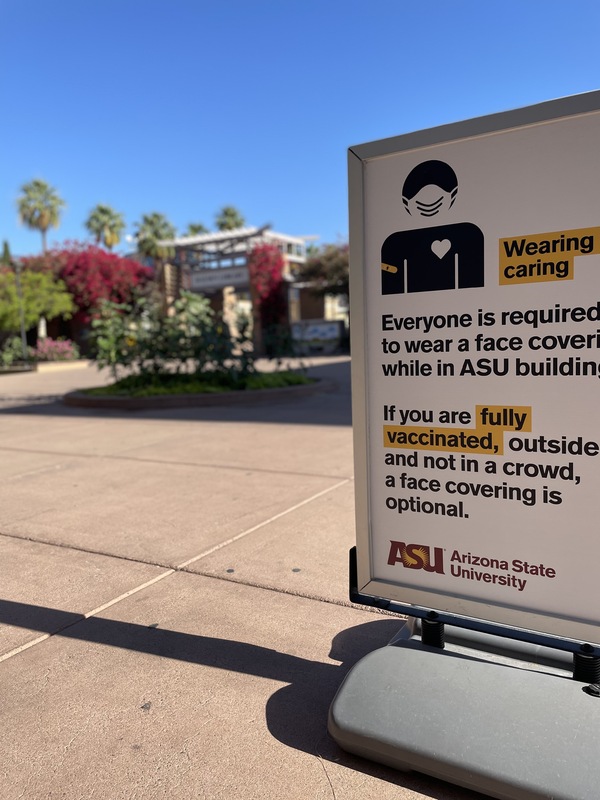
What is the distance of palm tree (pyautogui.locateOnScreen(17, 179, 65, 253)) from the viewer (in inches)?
2314

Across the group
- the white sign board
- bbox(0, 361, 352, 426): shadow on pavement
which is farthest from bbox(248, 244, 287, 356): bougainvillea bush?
the white sign board

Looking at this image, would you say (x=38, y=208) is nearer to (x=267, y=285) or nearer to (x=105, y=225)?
(x=105, y=225)

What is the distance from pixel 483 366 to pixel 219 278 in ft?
96.6

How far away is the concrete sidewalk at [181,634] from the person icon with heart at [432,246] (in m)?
1.65

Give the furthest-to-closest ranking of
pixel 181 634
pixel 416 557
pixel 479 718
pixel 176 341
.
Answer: pixel 176 341, pixel 181 634, pixel 416 557, pixel 479 718

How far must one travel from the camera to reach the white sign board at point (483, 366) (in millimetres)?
2086

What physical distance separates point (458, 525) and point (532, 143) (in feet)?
4.31

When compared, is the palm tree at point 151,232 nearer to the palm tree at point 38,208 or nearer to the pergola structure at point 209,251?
the palm tree at point 38,208

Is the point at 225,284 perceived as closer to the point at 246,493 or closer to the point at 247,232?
the point at 247,232

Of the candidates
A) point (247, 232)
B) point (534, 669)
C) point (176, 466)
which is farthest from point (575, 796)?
point (247, 232)

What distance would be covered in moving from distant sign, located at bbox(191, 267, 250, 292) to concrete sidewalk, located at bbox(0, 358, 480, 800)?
2464 centimetres

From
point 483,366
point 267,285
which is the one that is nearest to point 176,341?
point 483,366

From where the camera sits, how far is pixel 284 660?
283cm

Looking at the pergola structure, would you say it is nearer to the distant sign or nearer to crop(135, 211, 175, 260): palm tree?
the distant sign
